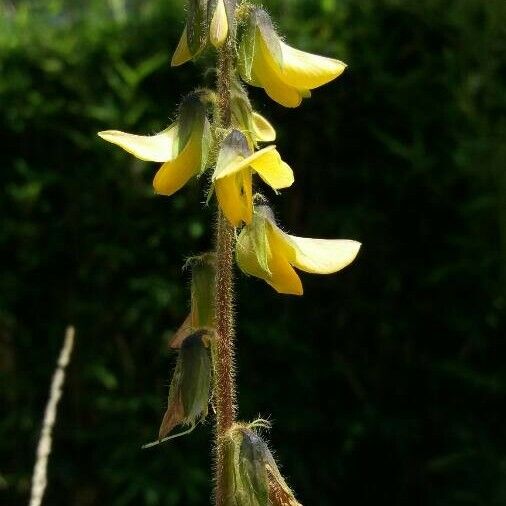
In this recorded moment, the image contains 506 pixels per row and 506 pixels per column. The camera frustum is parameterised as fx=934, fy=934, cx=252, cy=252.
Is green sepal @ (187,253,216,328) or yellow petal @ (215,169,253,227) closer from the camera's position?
yellow petal @ (215,169,253,227)

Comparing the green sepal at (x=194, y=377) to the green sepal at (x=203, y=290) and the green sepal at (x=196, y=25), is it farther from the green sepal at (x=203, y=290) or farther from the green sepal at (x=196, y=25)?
the green sepal at (x=196, y=25)

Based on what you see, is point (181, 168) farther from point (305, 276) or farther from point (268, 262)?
point (305, 276)

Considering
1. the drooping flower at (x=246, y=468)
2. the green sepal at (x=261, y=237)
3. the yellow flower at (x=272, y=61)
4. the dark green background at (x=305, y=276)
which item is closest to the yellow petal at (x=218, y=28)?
the yellow flower at (x=272, y=61)

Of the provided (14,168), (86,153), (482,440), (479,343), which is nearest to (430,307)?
(479,343)

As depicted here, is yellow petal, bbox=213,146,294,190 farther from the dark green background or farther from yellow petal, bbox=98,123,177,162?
the dark green background

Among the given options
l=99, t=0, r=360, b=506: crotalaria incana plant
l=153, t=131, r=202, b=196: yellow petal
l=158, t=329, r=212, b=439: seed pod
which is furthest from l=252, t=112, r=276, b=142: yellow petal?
l=158, t=329, r=212, b=439: seed pod

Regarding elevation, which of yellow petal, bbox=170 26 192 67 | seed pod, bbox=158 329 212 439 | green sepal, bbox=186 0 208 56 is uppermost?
yellow petal, bbox=170 26 192 67

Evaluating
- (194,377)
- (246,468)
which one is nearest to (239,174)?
(194,377)
